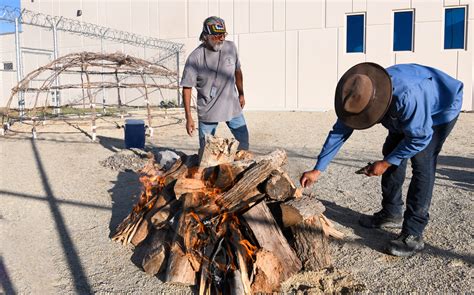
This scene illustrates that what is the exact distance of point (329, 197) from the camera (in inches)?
189

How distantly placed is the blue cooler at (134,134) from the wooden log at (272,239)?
18.5 ft

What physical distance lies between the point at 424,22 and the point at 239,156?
13390mm

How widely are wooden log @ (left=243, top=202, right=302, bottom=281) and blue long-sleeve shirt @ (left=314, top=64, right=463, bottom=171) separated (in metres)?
0.57

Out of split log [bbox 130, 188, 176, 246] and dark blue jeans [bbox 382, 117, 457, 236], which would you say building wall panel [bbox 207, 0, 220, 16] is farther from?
dark blue jeans [bbox 382, 117, 457, 236]

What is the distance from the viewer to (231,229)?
3.05 meters

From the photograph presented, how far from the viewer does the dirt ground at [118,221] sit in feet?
9.50

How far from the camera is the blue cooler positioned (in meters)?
8.17

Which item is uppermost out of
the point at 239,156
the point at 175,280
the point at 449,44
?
the point at 449,44

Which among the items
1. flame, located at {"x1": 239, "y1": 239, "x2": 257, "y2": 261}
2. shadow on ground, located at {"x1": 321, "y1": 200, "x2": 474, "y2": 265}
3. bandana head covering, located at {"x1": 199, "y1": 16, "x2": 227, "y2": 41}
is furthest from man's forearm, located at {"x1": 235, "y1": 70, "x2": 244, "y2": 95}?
flame, located at {"x1": 239, "y1": 239, "x2": 257, "y2": 261}

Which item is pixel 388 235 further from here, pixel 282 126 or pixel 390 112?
pixel 282 126

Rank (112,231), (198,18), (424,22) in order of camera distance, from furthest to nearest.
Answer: (198,18) < (424,22) < (112,231)

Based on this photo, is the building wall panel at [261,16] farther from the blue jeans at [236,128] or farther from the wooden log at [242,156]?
the wooden log at [242,156]

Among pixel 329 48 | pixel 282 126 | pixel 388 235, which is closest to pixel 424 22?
pixel 329 48

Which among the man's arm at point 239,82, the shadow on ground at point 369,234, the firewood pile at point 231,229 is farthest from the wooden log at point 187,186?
the man's arm at point 239,82
